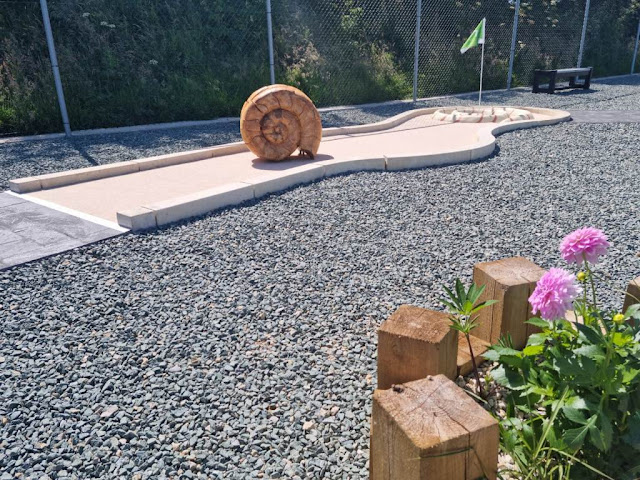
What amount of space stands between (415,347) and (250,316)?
1.28m

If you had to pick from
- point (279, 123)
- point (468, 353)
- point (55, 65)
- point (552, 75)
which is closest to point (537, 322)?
point (468, 353)

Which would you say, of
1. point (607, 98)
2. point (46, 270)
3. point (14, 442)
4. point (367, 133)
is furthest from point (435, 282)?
point (607, 98)

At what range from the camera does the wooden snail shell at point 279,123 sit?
20.5ft

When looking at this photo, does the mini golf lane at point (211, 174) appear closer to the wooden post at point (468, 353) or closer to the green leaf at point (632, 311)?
the wooden post at point (468, 353)

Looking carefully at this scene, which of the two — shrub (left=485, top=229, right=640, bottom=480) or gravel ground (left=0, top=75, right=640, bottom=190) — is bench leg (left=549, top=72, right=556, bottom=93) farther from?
shrub (left=485, top=229, right=640, bottom=480)

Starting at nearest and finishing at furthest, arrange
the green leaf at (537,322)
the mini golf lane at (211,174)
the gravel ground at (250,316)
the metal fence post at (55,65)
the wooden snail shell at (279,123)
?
the green leaf at (537,322), the gravel ground at (250,316), the mini golf lane at (211,174), the wooden snail shell at (279,123), the metal fence post at (55,65)

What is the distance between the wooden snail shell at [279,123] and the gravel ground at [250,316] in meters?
1.30

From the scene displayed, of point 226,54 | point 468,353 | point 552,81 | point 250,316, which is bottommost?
point 250,316

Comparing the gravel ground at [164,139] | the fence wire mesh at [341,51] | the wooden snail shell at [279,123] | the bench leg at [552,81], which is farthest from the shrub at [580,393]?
the bench leg at [552,81]

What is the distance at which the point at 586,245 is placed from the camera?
5.48 ft

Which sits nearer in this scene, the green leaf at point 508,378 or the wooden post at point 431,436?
the wooden post at point 431,436

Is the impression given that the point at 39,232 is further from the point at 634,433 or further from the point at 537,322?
the point at 634,433

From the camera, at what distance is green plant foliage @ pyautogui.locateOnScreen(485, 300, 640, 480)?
1512 millimetres

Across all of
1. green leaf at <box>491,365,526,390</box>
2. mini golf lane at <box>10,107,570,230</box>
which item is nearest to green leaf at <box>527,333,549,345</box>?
green leaf at <box>491,365,526,390</box>
